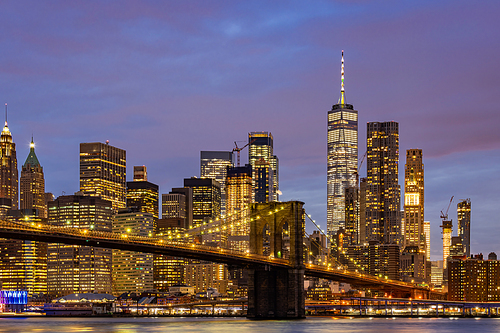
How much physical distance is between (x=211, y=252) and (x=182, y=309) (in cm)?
5884

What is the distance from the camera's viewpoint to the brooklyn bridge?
66.5 metres

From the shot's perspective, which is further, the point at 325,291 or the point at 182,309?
the point at 325,291

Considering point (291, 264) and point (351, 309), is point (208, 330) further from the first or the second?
point (351, 309)

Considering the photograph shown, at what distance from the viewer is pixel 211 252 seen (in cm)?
7531

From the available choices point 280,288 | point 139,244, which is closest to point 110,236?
point 139,244

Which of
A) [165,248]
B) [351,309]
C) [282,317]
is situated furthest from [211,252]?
[351,309]

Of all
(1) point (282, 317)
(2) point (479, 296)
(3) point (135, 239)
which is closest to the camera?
(3) point (135, 239)

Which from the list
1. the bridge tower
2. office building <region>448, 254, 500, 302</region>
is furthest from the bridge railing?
office building <region>448, 254, 500, 302</region>

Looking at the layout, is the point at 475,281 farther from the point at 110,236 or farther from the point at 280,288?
the point at 110,236

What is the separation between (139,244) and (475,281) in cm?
13450

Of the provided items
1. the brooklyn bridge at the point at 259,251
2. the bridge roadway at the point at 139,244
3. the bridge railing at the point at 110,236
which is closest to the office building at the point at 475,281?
the brooklyn bridge at the point at 259,251

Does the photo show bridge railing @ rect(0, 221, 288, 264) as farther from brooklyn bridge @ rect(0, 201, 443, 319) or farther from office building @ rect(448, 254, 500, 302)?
office building @ rect(448, 254, 500, 302)

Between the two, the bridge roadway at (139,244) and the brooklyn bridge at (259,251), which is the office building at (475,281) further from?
the bridge roadway at (139,244)

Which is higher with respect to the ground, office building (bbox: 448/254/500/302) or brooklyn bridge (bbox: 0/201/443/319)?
brooklyn bridge (bbox: 0/201/443/319)
